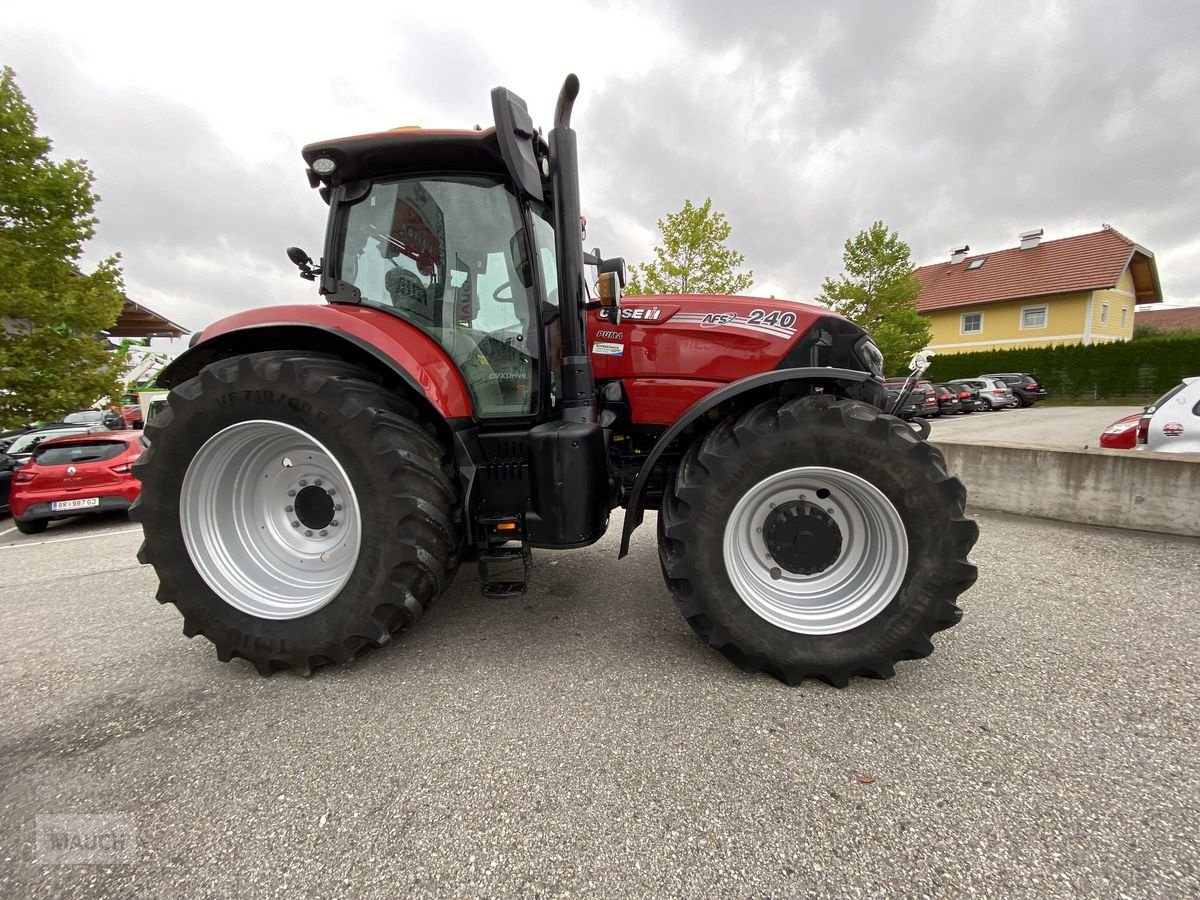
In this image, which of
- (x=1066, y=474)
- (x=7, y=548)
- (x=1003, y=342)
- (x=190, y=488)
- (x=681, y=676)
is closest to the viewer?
(x=681, y=676)

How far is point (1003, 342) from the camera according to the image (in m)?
26.2

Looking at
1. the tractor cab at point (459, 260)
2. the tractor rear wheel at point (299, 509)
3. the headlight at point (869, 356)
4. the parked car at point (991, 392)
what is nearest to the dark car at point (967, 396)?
the parked car at point (991, 392)

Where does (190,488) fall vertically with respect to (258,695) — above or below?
above

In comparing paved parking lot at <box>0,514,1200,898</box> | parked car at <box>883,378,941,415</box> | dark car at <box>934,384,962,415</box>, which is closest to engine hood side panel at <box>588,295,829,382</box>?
paved parking lot at <box>0,514,1200,898</box>

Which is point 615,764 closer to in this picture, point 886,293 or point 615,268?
point 615,268

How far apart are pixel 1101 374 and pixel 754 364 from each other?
25.8 meters

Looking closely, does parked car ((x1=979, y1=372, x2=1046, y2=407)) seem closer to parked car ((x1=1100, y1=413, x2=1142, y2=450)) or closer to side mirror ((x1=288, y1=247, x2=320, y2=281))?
parked car ((x1=1100, y1=413, x2=1142, y2=450))

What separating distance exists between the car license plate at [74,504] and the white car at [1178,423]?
11047 mm

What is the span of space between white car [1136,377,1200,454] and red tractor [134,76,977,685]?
394cm

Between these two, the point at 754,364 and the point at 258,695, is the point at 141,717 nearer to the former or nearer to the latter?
the point at 258,695

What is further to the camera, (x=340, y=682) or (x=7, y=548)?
(x=7, y=548)

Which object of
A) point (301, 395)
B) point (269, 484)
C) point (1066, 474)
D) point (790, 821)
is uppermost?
point (301, 395)

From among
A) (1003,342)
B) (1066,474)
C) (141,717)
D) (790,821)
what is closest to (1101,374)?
(1003,342)

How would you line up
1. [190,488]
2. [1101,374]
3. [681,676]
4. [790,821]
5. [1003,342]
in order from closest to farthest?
1. [790,821]
2. [681,676]
3. [190,488]
4. [1101,374]
5. [1003,342]
